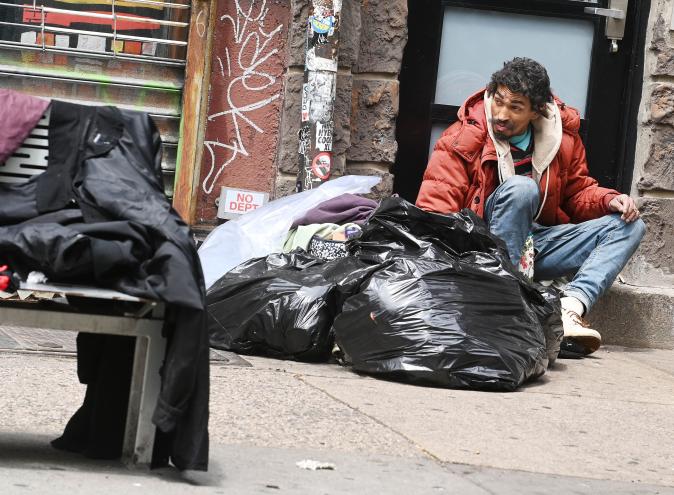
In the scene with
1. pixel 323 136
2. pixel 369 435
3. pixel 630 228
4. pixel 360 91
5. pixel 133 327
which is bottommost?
pixel 369 435

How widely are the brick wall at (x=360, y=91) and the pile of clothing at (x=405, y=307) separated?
112cm

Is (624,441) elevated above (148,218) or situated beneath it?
situated beneath

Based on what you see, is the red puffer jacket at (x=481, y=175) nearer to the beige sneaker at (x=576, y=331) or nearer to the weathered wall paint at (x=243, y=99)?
the beige sneaker at (x=576, y=331)

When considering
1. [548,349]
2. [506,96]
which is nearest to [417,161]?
[506,96]

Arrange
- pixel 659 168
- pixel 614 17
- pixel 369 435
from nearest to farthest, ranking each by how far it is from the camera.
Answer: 1. pixel 369 435
2. pixel 659 168
3. pixel 614 17

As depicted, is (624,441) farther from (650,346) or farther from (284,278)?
(650,346)

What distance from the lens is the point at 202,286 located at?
10.3ft

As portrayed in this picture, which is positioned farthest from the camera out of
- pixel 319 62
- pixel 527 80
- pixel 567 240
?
pixel 319 62

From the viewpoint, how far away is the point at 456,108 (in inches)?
274

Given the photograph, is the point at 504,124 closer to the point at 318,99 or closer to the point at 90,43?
the point at 318,99

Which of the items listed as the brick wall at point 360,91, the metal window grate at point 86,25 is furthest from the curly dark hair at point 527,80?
the metal window grate at point 86,25

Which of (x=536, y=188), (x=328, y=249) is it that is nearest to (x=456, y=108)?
(x=536, y=188)

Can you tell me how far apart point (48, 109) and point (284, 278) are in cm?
206

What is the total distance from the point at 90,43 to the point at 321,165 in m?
1.35
